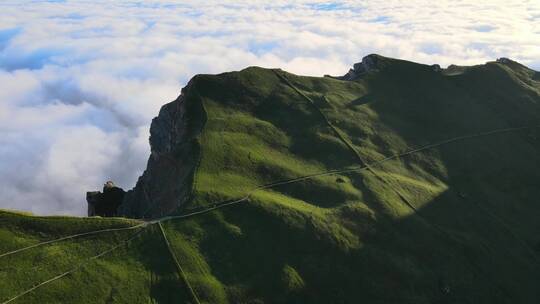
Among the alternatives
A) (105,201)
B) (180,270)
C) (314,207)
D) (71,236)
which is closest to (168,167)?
(105,201)

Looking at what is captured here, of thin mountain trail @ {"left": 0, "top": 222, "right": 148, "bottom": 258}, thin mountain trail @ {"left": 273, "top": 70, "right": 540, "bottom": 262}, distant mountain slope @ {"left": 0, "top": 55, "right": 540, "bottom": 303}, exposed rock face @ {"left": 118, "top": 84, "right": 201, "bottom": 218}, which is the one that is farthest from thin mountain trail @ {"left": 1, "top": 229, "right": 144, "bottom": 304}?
thin mountain trail @ {"left": 273, "top": 70, "right": 540, "bottom": 262}

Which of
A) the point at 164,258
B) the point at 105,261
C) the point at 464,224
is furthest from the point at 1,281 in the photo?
the point at 464,224

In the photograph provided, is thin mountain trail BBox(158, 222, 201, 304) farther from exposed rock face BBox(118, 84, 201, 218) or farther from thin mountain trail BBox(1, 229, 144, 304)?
exposed rock face BBox(118, 84, 201, 218)

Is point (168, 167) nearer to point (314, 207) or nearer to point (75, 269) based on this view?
point (314, 207)

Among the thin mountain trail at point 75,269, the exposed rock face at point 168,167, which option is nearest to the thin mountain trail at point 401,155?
the exposed rock face at point 168,167

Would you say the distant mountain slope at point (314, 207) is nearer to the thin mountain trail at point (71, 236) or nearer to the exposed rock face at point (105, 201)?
the thin mountain trail at point (71, 236)

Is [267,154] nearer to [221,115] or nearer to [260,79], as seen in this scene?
[221,115]
